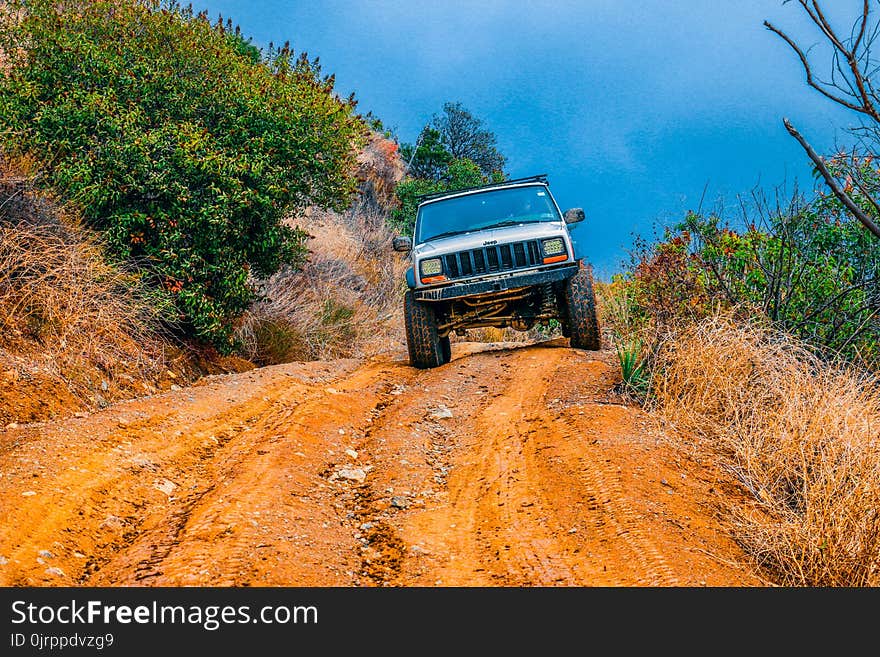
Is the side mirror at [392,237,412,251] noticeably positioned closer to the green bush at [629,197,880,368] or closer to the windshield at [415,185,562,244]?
the windshield at [415,185,562,244]

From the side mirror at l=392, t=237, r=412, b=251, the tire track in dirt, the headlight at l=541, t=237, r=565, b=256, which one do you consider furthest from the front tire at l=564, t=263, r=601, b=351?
the tire track in dirt

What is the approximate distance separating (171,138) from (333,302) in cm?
634

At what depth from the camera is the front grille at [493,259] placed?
31.1 ft

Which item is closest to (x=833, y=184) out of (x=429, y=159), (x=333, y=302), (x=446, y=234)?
(x=446, y=234)

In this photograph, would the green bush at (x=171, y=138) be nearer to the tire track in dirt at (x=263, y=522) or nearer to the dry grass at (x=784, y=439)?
the tire track in dirt at (x=263, y=522)

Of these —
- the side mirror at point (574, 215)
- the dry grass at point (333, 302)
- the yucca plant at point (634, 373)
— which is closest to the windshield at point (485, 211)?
the side mirror at point (574, 215)

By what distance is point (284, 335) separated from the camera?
13.3m

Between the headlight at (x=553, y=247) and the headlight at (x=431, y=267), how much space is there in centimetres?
137

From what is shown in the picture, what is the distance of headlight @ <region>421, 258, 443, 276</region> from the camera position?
953 cm

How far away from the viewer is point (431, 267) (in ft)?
31.3

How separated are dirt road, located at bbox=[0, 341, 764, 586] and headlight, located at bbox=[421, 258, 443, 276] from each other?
2.45m

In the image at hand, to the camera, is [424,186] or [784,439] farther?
[424,186]

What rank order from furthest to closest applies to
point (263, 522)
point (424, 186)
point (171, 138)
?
point (424, 186), point (171, 138), point (263, 522)

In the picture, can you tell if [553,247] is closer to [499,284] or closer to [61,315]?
[499,284]
